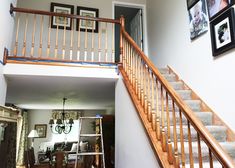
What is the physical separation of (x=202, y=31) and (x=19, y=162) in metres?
8.41

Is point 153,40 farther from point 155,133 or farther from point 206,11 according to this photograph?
point 155,133

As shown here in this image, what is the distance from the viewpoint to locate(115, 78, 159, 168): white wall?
2126 mm

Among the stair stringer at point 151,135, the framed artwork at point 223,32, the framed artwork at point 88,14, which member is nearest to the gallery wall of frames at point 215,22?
the framed artwork at point 223,32

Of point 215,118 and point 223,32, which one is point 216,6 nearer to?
point 223,32

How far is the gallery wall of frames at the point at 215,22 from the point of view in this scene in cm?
251

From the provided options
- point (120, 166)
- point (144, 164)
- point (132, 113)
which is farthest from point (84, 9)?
point (144, 164)

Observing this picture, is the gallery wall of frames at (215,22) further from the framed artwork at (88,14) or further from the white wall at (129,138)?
the framed artwork at (88,14)

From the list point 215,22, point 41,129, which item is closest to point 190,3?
point 215,22

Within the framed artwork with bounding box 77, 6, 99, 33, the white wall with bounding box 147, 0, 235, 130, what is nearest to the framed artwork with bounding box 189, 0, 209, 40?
the white wall with bounding box 147, 0, 235, 130

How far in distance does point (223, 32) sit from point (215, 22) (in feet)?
0.80

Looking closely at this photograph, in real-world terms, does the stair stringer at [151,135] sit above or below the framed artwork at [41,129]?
above

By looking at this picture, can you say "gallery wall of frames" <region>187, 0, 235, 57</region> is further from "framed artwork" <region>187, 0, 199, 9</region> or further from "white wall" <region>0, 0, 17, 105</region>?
"white wall" <region>0, 0, 17, 105</region>

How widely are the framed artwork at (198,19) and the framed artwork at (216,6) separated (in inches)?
4.6

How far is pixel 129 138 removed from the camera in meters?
2.69
